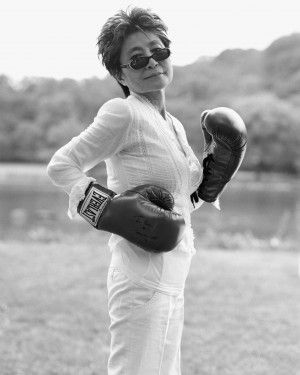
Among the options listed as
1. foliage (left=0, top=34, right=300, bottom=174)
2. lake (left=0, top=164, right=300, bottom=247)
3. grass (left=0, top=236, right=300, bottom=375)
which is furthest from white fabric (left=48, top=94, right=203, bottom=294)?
foliage (left=0, top=34, right=300, bottom=174)

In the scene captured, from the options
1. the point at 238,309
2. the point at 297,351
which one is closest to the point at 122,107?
the point at 297,351

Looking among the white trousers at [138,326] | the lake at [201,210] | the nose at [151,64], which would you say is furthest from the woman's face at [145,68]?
the lake at [201,210]

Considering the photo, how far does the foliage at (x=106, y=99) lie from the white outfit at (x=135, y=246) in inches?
915

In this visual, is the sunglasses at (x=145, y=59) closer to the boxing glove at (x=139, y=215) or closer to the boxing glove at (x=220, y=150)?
the boxing glove at (x=220, y=150)

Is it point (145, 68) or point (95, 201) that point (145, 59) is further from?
point (95, 201)

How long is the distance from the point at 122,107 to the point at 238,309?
2.77 metres

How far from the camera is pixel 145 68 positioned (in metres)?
1.76

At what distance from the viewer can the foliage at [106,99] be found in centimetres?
2762

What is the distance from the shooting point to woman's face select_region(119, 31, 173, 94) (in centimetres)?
175

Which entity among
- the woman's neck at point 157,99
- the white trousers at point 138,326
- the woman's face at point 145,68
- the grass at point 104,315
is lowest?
the grass at point 104,315

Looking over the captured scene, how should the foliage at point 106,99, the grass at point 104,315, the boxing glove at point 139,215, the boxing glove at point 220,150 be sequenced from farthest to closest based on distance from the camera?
the foliage at point 106,99, the grass at point 104,315, the boxing glove at point 220,150, the boxing glove at point 139,215

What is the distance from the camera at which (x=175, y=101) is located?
30.6 metres

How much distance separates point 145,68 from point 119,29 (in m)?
0.14

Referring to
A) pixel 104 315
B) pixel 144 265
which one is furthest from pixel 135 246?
pixel 104 315
